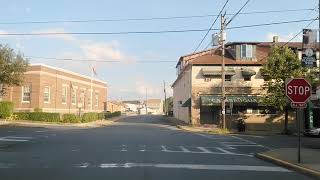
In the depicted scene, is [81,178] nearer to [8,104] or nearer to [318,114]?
[318,114]

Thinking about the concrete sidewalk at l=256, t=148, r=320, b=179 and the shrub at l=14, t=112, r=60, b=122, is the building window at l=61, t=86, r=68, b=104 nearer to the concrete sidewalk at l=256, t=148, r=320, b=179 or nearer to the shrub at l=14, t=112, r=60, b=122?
the shrub at l=14, t=112, r=60, b=122

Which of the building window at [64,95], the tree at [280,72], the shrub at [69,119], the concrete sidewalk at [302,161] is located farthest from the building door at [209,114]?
the concrete sidewalk at [302,161]

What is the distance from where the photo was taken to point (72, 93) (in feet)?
287

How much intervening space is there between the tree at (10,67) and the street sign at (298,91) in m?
45.1

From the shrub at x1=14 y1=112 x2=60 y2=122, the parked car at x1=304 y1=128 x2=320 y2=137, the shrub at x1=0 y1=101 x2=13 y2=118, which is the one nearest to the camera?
the parked car at x1=304 y1=128 x2=320 y2=137

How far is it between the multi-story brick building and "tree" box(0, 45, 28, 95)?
35.3 ft

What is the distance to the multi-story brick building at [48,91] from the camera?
233 ft

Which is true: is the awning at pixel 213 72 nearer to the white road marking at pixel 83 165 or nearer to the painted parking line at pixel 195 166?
the painted parking line at pixel 195 166

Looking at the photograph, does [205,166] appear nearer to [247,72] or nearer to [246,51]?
[247,72]

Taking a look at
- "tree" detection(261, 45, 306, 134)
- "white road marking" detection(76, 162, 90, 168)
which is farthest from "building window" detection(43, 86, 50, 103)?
"white road marking" detection(76, 162, 90, 168)

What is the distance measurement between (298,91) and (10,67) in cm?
4605

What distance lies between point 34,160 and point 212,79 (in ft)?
138

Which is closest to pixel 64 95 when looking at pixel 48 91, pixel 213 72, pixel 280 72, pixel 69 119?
pixel 48 91

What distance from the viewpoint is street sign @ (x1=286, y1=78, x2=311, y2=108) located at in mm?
17562
